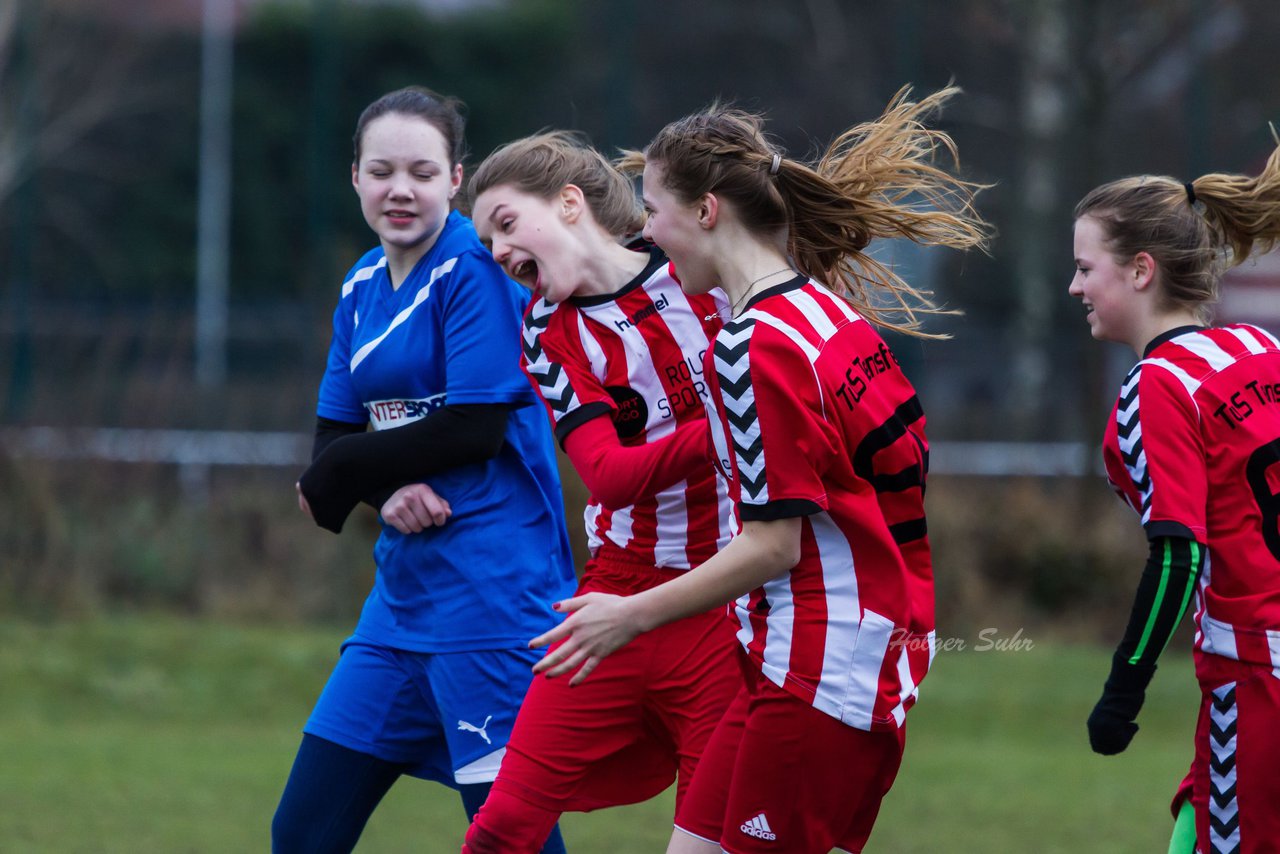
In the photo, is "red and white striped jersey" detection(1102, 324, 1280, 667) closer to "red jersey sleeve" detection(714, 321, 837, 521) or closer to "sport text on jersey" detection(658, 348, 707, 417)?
"red jersey sleeve" detection(714, 321, 837, 521)

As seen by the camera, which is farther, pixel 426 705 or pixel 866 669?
pixel 426 705

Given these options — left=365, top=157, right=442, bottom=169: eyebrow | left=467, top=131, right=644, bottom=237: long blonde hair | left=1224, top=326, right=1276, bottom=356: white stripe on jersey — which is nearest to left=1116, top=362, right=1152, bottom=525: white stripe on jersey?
left=1224, top=326, right=1276, bottom=356: white stripe on jersey

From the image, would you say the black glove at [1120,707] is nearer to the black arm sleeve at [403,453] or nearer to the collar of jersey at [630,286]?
the collar of jersey at [630,286]

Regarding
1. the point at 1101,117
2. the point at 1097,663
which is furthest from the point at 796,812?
the point at 1101,117

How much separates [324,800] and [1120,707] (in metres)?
1.76

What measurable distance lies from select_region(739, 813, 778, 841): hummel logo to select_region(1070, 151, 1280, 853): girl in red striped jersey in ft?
2.20

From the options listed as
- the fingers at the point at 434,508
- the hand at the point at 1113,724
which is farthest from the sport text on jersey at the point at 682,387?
the hand at the point at 1113,724

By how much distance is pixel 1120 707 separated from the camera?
3.02 metres

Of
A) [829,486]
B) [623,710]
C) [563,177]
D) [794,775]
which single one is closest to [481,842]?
[623,710]

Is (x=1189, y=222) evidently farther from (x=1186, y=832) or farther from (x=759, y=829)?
(x=759, y=829)

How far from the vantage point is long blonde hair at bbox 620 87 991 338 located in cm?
296

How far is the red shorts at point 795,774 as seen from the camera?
9.29 feet

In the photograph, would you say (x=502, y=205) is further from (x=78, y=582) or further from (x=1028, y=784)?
(x=78, y=582)

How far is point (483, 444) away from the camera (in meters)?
3.54
